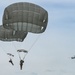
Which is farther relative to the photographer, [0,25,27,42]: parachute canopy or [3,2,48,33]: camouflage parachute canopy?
[0,25,27,42]: parachute canopy

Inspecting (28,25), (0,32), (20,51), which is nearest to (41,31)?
(28,25)

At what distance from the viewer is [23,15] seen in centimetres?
6712

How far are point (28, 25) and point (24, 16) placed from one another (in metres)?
1.47

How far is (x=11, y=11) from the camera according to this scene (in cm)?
6694

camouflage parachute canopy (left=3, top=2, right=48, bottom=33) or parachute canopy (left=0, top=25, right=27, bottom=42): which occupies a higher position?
camouflage parachute canopy (left=3, top=2, right=48, bottom=33)

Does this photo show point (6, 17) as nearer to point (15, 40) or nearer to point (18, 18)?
Result: point (18, 18)

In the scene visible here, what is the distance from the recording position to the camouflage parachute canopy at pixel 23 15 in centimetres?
6700

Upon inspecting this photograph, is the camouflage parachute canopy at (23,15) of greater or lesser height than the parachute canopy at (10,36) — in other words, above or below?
above

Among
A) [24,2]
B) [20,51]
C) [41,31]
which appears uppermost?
[24,2]

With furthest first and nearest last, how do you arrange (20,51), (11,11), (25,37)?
(25,37) < (20,51) < (11,11)

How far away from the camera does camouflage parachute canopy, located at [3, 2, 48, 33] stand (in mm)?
67000

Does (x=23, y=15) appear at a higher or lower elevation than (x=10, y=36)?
higher

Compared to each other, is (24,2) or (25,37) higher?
(24,2)

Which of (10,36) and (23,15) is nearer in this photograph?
(23,15)
